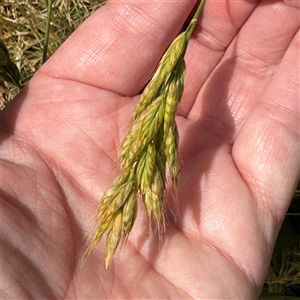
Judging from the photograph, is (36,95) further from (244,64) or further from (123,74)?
(244,64)

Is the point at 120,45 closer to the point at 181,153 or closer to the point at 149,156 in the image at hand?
the point at 181,153

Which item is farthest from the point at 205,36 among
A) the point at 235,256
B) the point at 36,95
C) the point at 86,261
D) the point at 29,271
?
the point at 29,271

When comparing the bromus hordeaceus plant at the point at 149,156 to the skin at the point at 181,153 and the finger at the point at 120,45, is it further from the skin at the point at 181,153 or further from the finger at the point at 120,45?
the finger at the point at 120,45

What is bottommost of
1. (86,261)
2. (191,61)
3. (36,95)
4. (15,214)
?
(86,261)

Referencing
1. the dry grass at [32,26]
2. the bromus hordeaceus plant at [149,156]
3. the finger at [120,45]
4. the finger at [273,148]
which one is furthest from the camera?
the dry grass at [32,26]

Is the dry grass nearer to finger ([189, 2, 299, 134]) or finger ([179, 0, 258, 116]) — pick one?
finger ([179, 0, 258, 116])

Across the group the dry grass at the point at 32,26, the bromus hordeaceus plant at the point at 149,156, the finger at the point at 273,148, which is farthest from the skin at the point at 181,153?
the dry grass at the point at 32,26
